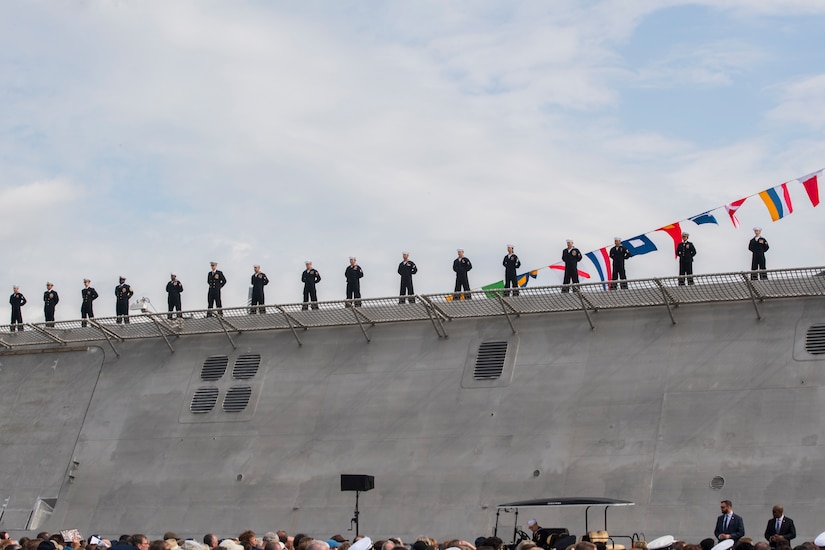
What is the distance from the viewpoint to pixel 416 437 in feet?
105

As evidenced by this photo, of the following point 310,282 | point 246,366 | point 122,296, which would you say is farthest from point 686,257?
point 122,296

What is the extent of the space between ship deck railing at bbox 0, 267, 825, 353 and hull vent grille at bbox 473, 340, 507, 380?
0.67 metres

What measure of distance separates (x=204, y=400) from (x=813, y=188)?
61.7ft

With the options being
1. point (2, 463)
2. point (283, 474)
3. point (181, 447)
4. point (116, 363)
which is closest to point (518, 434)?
point (283, 474)

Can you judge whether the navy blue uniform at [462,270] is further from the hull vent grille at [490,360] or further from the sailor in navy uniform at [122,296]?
the sailor in navy uniform at [122,296]

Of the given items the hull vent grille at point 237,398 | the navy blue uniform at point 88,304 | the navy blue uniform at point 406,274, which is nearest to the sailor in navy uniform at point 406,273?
the navy blue uniform at point 406,274

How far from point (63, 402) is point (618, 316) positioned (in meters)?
18.6

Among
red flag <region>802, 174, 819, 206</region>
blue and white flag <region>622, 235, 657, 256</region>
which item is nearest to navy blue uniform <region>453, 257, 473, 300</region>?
blue and white flag <region>622, 235, 657, 256</region>

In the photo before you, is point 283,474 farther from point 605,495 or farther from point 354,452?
point 605,495

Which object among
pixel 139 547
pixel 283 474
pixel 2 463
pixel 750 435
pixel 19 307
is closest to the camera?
pixel 139 547

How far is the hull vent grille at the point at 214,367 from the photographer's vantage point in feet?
119

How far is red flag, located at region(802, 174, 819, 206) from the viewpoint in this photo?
3078cm

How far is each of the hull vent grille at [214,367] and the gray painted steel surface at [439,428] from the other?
333 millimetres

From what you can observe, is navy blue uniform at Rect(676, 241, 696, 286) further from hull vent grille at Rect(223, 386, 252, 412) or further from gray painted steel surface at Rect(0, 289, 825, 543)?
Result: hull vent grille at Rect(223, 386, 252, 412)
